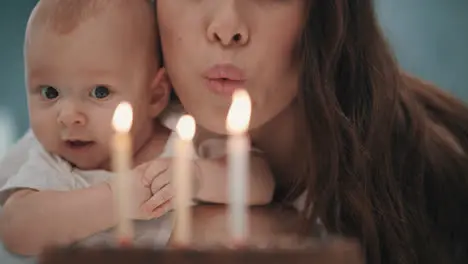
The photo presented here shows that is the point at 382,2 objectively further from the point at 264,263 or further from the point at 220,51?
the point at 264,263

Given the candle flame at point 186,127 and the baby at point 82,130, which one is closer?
the candle flame at point 186,127

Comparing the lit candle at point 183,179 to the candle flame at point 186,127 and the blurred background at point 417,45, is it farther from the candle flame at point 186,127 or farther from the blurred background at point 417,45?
the blurred background at point 417,45

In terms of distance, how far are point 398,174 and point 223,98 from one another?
0.92ft

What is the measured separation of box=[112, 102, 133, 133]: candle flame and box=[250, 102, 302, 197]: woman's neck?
0.20 m

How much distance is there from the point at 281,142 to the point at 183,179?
0.39 m

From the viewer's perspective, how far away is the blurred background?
3.67 ft

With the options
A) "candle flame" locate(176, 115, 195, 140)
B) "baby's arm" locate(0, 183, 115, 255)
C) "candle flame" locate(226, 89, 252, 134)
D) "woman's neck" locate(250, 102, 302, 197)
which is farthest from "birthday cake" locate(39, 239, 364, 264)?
"woman's neck" locate(250, 102, 302, 197)

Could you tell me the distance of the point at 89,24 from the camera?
1.02 m

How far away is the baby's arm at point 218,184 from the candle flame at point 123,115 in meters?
0.12

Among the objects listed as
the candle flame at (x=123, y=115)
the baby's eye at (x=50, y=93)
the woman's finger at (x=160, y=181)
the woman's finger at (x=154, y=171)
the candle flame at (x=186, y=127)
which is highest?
the baby's eye at (x=50, y=93)

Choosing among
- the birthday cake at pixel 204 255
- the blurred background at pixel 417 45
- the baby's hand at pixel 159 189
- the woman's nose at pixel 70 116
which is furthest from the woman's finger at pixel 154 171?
the birthday cake at pixel 204 255

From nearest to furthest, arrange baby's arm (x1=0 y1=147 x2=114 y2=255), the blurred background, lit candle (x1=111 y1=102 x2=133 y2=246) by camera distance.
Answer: lit candle (x1=111 y1=102 x2=133 y2=246), baby's arm (x1=0 y1=147 x2=114 y2=255), the blurred background

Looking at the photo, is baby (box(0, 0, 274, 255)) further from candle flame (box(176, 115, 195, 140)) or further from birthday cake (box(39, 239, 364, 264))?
birthday cake (box(39, 239, 364, 264))

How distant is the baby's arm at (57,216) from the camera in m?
1.00
